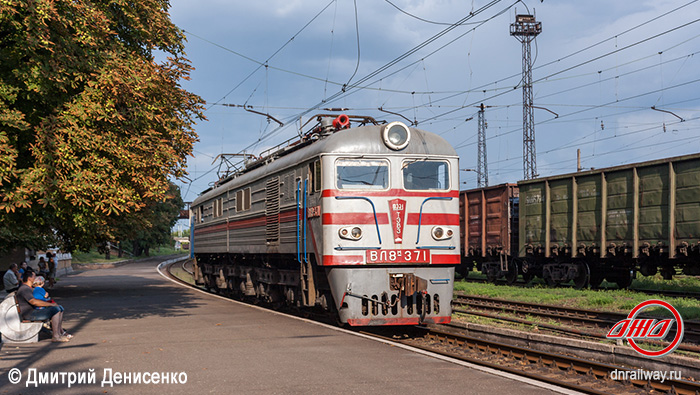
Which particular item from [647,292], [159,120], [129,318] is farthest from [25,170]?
[647,292]

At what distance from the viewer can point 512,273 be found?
81.7 feet

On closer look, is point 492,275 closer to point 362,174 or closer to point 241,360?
point 362,174

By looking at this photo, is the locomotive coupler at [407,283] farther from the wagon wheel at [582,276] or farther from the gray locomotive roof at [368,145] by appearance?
the wagon wheel at [582,276]

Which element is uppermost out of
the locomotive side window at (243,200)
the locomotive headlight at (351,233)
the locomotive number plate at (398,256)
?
the locomotive side window at (243,200)

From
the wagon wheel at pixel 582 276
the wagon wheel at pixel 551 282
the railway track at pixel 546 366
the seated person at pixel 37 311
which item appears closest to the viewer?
the railway track at pixel 546 366

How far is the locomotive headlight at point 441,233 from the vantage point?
12.4 m

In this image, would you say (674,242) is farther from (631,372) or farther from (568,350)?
(631,372)

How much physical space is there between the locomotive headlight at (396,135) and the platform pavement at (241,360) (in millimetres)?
3643

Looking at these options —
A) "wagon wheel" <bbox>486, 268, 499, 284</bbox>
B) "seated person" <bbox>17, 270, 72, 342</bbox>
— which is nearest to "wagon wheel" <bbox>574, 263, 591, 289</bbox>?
"wagon wheel" <bbox>486, 268, 499, 284</bbox>

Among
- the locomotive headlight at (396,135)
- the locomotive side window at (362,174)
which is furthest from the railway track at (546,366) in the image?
the locomotive headlight at (396,135)

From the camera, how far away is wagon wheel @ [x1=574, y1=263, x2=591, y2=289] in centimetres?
2094

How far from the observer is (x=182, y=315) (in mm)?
15883

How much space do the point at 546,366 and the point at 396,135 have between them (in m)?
5.14

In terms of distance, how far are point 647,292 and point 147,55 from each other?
15678 mm
